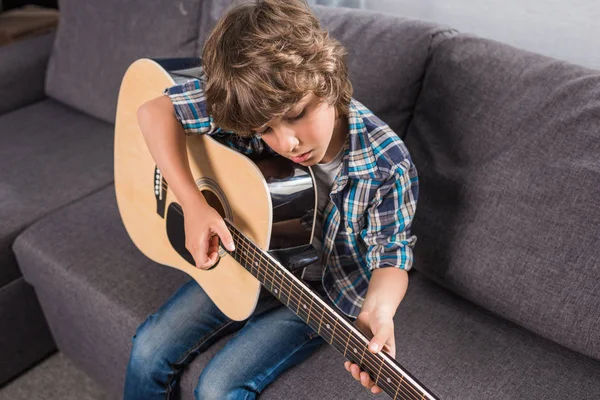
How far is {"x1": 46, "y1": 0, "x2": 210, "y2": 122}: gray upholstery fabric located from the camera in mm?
1668

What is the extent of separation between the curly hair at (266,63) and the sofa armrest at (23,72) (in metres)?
1.29

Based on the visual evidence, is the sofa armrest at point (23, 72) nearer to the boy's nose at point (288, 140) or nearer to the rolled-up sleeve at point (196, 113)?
the rolled-up sleeve at point (196, 113)

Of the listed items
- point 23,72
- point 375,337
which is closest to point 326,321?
point 375,337

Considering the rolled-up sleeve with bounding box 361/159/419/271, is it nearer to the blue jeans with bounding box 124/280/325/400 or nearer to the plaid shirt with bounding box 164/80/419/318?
the plaid shirt with bounding box 164/80/419/318

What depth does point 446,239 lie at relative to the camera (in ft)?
A: 3.90

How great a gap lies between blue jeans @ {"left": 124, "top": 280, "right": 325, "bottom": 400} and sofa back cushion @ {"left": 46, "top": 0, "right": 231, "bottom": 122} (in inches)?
31.2

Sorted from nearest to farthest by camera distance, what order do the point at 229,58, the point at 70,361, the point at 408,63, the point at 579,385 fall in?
1. the point at 229,58
2. the point at 579,385
3. the point at 408,63
4. the point at 70,361

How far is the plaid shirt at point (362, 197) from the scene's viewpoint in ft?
3.33

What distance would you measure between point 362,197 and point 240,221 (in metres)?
0.22

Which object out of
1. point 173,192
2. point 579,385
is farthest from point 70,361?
point 579,385

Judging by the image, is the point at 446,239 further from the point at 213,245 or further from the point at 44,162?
the point at 44,162

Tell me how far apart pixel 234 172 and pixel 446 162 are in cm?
44

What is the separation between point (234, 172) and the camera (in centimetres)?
105

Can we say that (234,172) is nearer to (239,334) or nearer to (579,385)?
(239,334)
